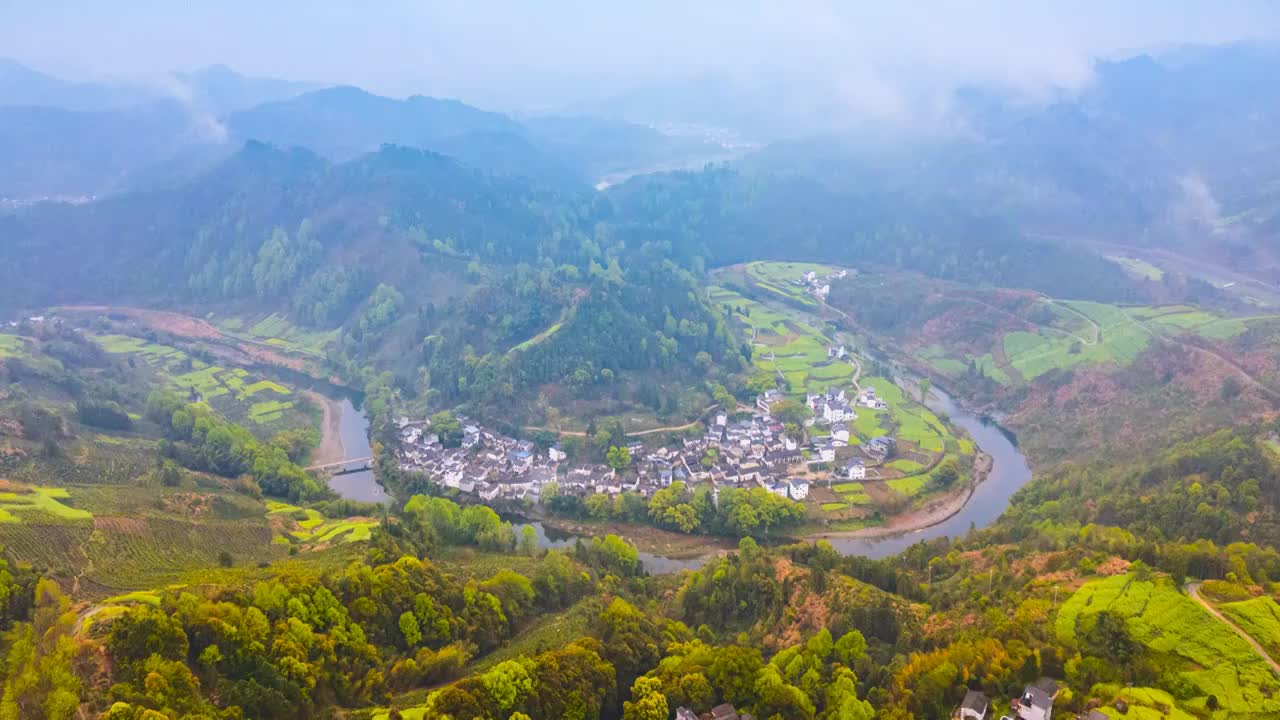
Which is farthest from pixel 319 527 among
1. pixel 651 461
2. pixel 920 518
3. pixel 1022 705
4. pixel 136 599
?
pixel 920 518

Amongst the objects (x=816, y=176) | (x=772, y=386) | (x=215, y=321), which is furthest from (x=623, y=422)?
(x=816, y=176)

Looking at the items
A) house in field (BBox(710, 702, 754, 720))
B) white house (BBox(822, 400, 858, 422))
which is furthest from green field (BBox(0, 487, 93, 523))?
white house (BBox(822, 400, 858, 422))

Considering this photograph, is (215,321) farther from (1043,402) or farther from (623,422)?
(1043,402)

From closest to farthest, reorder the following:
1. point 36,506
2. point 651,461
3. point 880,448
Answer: point 36,506 → point 880,448 → point 651,461

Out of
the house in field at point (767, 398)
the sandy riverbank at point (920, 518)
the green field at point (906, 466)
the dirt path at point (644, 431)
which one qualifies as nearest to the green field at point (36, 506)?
the dirt path at point (644, 431)

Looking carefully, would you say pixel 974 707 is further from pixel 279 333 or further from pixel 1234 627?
pixel 279 333

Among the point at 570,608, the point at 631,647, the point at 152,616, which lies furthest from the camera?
the point at 570,608

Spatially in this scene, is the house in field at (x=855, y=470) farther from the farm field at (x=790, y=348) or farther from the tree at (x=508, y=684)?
the tree at (x=508, y=684)
